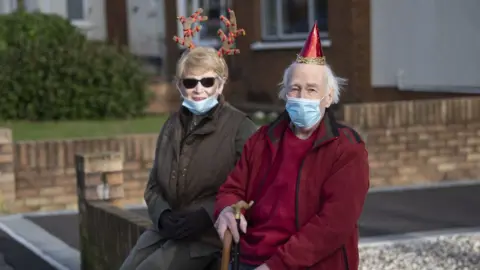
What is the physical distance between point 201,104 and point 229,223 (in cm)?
83

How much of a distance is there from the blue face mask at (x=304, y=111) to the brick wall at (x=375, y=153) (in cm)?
559

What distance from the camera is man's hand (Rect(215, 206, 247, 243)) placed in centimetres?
358

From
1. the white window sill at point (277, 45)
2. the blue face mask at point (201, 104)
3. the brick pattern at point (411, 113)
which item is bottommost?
the brick pattern at point (411, 113)

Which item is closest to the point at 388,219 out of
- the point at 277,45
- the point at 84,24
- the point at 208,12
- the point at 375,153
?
the point at 375,153

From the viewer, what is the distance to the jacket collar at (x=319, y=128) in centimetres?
351

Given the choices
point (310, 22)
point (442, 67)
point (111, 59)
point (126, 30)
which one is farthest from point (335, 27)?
point (126, 30)

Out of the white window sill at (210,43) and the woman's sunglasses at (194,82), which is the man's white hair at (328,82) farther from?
the white window sill at (210,43)

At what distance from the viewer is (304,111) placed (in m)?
3.50

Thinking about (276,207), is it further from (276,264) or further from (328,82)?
(328,82)

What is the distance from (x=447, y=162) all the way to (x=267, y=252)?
23.5 feet

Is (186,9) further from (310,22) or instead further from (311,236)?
(311,236)

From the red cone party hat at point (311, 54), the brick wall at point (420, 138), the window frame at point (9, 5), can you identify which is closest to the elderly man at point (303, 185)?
the red cone party hat at point (311, 54)

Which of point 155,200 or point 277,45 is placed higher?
point 277,45

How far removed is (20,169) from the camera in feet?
29.1
